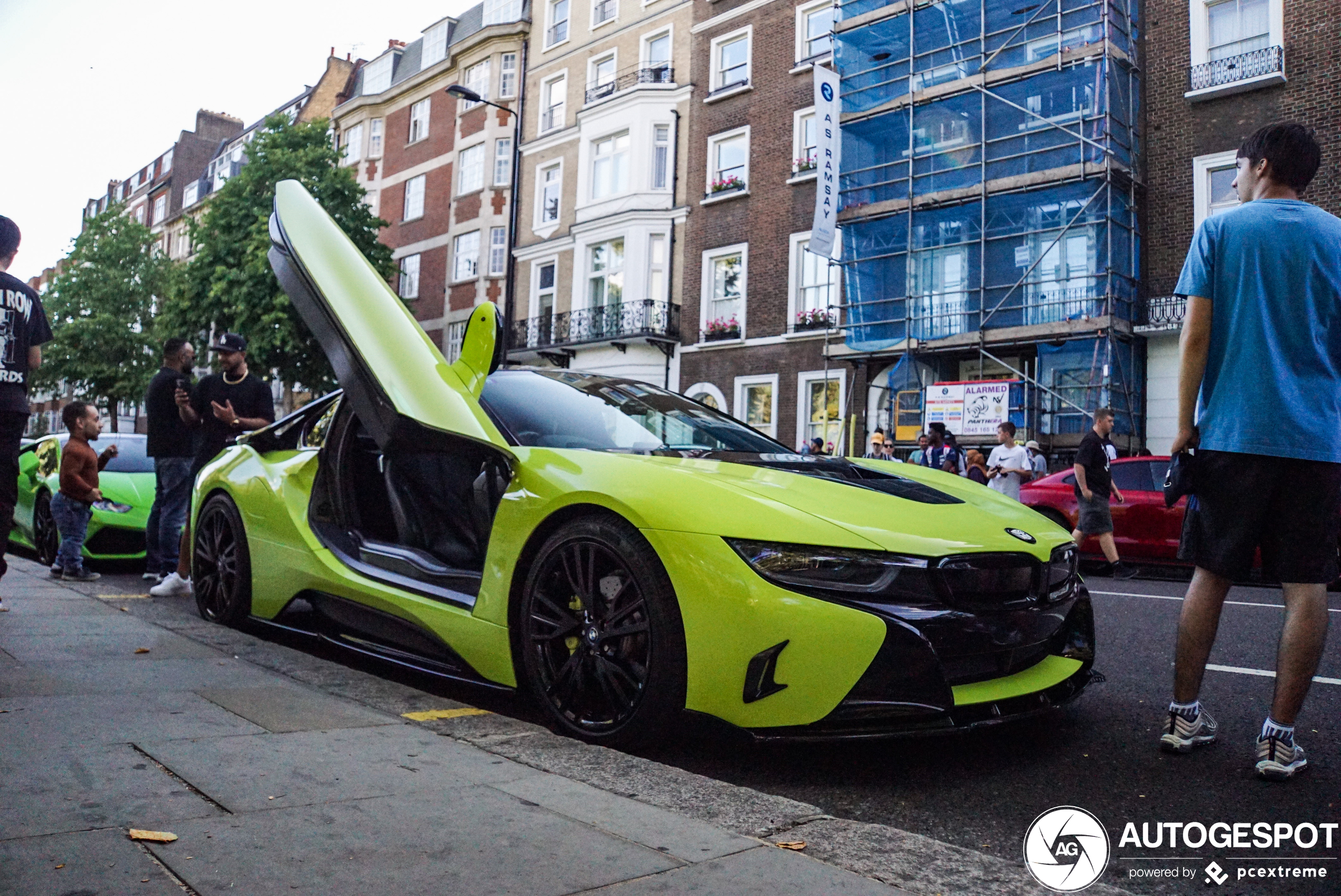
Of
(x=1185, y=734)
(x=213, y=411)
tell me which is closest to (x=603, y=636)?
(x=1185, y=734)

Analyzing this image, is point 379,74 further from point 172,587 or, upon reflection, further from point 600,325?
point 172,587

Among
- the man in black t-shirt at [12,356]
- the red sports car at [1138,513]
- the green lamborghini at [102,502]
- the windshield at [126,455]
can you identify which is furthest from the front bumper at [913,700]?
the red sports car at [1138,513]

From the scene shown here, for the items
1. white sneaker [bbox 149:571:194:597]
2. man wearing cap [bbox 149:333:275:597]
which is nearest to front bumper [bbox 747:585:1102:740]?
man wearing cap [bbox 149:333:275:597]

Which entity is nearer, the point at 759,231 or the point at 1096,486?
the point at 1096,486

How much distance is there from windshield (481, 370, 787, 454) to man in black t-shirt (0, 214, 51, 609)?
82.6 inches

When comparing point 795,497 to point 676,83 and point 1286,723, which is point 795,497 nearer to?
point 1286,723

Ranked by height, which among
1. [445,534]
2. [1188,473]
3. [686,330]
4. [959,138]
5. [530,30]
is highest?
[530,30]

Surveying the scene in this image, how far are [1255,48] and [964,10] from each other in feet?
16.3

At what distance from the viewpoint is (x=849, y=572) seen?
269cm

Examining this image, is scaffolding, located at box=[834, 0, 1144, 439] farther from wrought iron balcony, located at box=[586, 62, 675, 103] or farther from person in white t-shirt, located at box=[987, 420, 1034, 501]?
wrought iron balcony, located at box=[586, 62, 675, 103]

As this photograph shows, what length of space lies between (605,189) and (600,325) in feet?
12.1

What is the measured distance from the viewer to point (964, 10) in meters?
18.5

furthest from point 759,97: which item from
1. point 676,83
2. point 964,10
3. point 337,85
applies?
point 337,85

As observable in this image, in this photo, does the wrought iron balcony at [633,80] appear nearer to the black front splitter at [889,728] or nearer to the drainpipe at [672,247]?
the drainpipe at [672,247]
